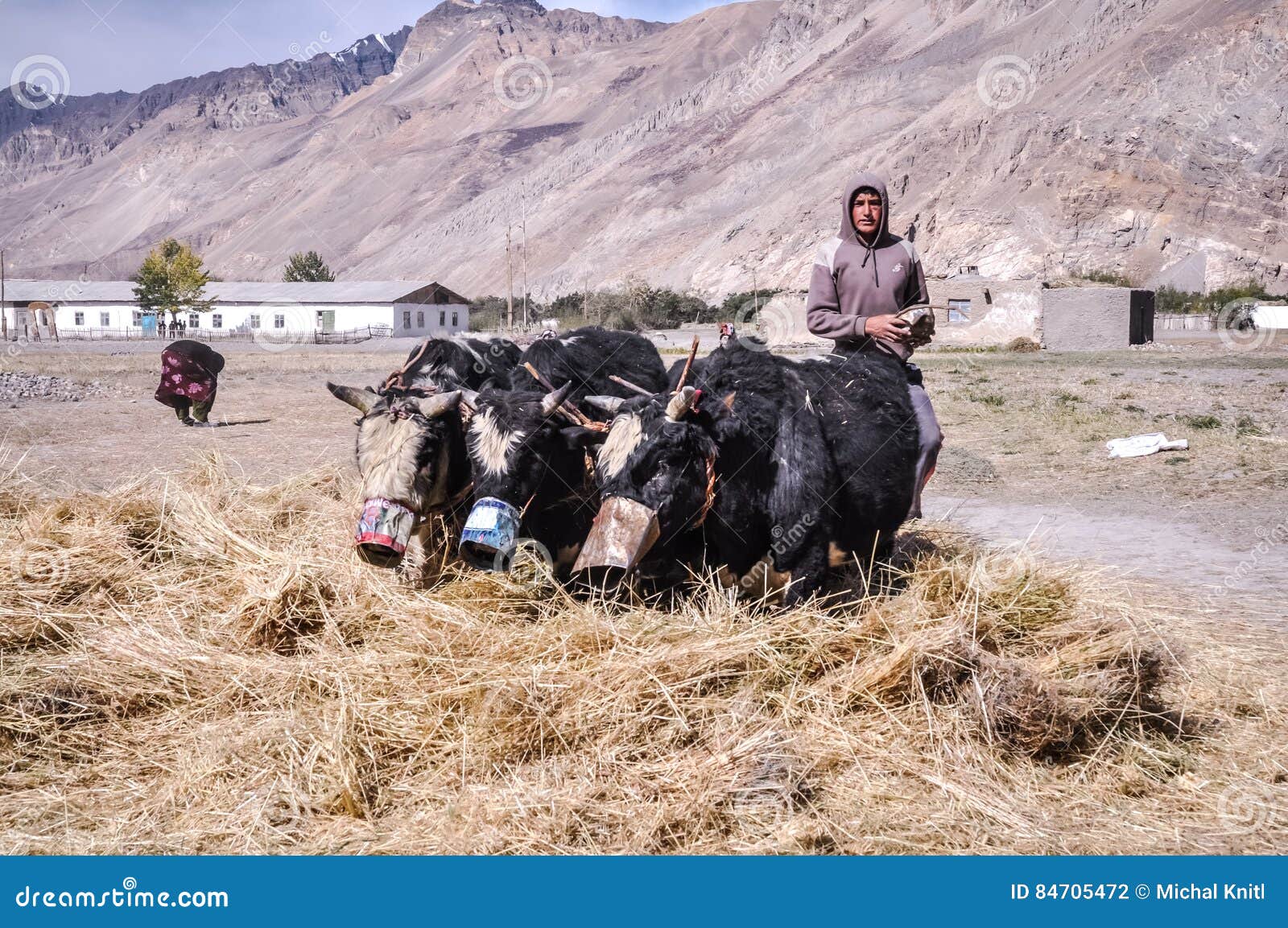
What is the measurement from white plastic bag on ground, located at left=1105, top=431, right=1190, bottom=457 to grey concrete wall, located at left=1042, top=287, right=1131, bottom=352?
86.8 feet

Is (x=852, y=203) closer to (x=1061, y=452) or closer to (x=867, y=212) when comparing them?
(x=867, y=212)

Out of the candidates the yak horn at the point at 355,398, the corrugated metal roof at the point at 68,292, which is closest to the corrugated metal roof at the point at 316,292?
the corrugated metal roof at the point at 68,292

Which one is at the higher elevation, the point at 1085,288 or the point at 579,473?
the point at 1085,288

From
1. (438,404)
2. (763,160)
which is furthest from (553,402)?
(763,160)

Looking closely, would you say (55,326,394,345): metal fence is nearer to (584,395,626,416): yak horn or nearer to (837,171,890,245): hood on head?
(837,171,890,245): hood on head

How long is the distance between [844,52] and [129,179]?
136101mm

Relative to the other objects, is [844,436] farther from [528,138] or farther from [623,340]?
[528,138]

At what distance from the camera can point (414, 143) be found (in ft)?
517

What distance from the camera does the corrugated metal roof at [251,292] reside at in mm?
69062

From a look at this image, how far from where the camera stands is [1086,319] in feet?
121

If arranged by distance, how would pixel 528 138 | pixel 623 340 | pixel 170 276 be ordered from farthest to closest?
pixel 528 138, pixel 170 276, pixel 623 340

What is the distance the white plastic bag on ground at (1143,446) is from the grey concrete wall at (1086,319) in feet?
86.8

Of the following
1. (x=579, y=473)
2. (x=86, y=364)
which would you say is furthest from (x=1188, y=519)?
(x=86, y=364)

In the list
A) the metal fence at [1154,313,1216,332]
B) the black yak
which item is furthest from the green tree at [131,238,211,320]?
the black yak
